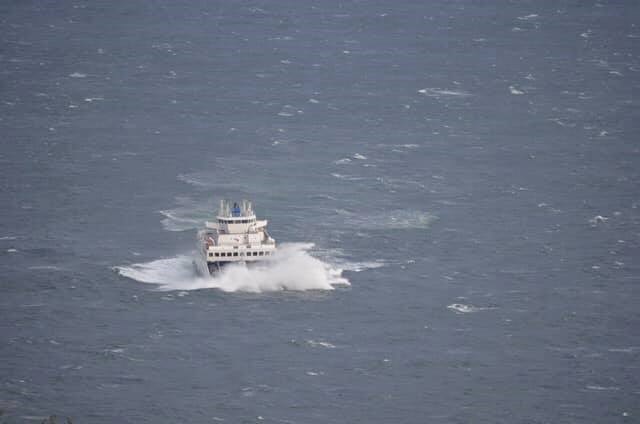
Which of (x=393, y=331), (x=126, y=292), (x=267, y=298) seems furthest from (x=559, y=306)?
(x=126, y=292)

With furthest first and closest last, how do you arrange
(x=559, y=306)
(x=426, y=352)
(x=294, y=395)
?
(x=559, y=306) → (x=426, y=352) → (x=294, y=395)

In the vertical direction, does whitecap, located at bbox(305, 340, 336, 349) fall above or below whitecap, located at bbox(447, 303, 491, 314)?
below

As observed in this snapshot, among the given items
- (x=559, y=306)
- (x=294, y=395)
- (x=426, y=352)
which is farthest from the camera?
(x=559, y=306)

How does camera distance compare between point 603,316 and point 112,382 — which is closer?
point 112,382

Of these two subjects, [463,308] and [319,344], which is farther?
[463,308]

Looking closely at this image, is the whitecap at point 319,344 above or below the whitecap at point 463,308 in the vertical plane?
below

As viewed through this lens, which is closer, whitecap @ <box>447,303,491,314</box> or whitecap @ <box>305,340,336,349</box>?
whitecap @ <box>305,340,336,349</box>

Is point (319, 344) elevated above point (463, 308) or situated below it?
below

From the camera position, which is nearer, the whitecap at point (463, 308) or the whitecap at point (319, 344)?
the whitecap at point (319, 344)

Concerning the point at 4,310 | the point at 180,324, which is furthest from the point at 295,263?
the point at 4,310

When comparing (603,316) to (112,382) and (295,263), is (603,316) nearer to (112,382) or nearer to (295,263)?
(295,263)
